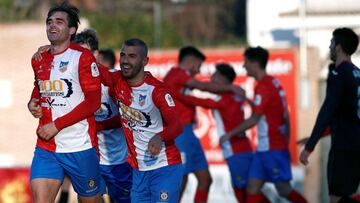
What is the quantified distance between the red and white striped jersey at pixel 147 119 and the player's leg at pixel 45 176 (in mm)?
826

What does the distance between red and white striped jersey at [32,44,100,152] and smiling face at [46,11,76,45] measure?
13 centimetres

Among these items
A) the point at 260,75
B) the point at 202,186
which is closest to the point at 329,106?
the point at 260,75

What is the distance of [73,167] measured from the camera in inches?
378

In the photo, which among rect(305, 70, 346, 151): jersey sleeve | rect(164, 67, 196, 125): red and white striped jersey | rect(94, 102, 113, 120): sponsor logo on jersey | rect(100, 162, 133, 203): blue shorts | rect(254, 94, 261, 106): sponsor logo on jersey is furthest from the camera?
rect(164, 67, 196, 125): red and white striped jersey

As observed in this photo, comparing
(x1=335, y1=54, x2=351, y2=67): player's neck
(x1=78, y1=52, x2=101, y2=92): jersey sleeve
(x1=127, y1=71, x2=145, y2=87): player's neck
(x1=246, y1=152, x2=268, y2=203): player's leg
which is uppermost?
(x1=78, y1=52, x2=101, y2=92): jersey sleeve

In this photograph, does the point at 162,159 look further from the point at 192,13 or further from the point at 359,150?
the point at 192,13

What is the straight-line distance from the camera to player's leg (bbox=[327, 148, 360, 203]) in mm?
10477

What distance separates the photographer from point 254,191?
1392cm

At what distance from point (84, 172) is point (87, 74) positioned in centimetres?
92

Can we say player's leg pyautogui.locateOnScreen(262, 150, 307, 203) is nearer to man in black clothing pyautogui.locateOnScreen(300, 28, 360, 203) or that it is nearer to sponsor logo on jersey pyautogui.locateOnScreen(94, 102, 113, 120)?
man in black clothing pyautogui.locateOnScreen(300, 28, 360, 203)

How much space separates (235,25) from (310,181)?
17.6 meters

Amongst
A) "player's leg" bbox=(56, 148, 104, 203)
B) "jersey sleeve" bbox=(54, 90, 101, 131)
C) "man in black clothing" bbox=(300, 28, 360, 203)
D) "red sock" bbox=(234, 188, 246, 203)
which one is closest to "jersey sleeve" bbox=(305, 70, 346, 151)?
"man in black clothing" bbox=(300, 28, 360, 203)

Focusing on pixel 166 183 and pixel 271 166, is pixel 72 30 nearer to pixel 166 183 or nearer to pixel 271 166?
pixel 166 183

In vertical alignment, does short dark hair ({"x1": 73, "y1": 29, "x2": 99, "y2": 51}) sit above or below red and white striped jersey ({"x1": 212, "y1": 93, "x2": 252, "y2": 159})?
above
